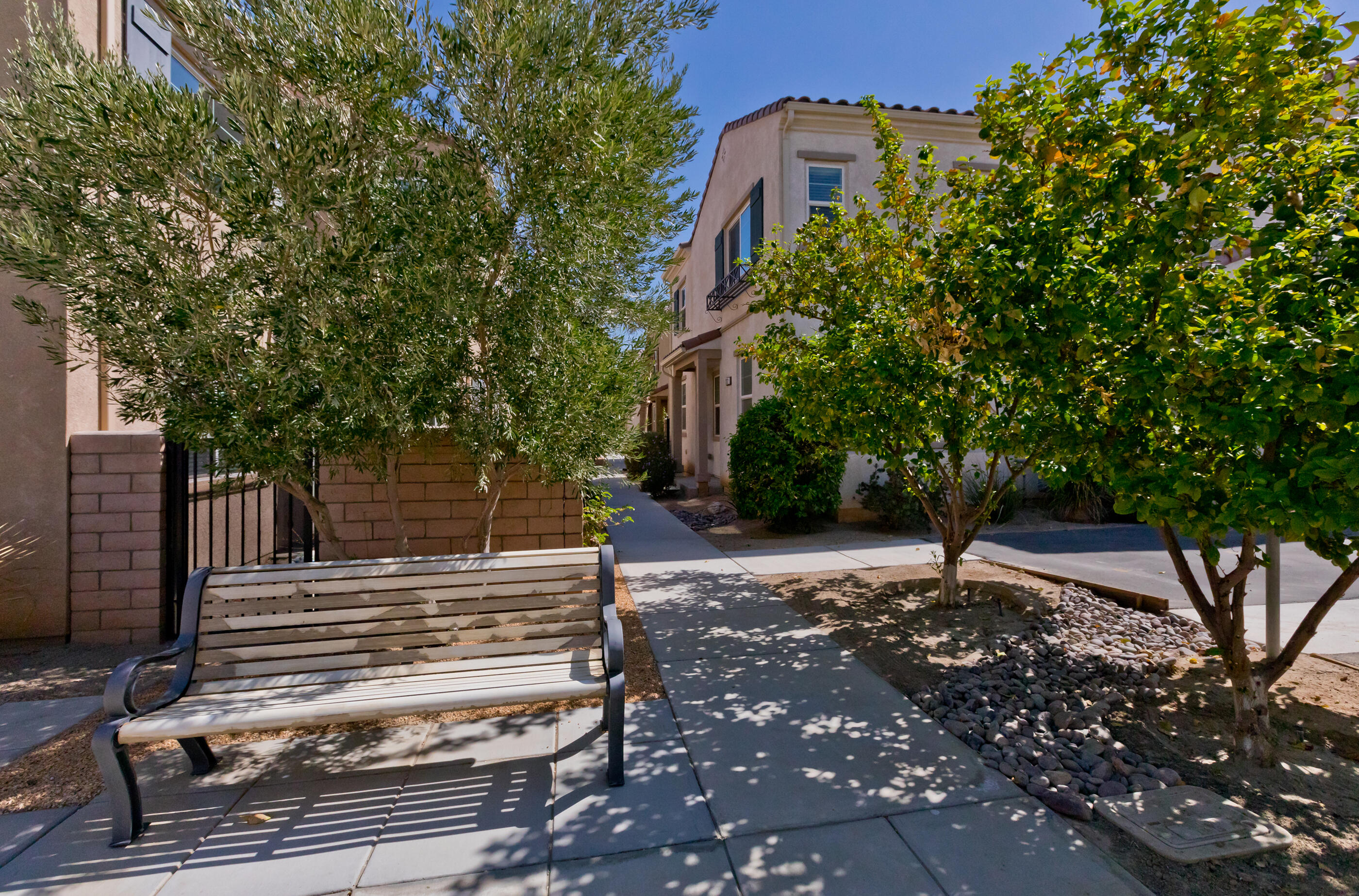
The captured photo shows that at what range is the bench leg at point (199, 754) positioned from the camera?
327 cm

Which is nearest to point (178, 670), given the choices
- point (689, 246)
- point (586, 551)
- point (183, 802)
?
point (183, 802)

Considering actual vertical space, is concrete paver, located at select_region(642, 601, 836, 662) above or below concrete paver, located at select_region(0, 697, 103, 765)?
above

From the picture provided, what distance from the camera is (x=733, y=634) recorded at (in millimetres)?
5445

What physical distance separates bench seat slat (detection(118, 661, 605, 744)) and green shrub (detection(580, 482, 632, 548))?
2.91 meters

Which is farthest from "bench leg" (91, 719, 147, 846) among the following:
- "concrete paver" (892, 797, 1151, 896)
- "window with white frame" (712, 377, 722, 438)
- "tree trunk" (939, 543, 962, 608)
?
"window with white frame" (712, 377, 722, 438)

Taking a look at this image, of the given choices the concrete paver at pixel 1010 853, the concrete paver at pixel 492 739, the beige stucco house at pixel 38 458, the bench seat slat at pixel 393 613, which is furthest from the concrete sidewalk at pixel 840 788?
the beige stucco house at pixel 38 458

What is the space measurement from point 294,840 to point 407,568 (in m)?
1.42

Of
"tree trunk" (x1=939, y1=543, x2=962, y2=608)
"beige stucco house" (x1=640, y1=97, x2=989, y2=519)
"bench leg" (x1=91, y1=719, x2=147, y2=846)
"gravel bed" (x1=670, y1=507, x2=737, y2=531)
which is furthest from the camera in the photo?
"gravel bed" (x1=670, y1=507, x2=737, y2=531)

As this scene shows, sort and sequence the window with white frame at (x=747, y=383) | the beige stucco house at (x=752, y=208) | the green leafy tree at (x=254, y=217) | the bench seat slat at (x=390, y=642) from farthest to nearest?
the window with white frame at (x=747, y=383), the beige stucco house at (x=752, y=208), the bench seat slat at (x=390, y=642), the green leafy tree at (x=254, y=217)

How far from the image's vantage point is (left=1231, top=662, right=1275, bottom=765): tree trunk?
324cm

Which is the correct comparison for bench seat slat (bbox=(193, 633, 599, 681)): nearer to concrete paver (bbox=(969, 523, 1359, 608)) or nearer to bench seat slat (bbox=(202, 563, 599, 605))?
bench seat slat (bbox=(202, 563, 599, 605))

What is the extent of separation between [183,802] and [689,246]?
19.5 metres

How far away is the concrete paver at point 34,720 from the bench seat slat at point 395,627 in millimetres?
1069

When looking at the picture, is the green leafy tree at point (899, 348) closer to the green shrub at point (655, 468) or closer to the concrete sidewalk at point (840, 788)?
the concrete sidewalk at point (840, 788)
